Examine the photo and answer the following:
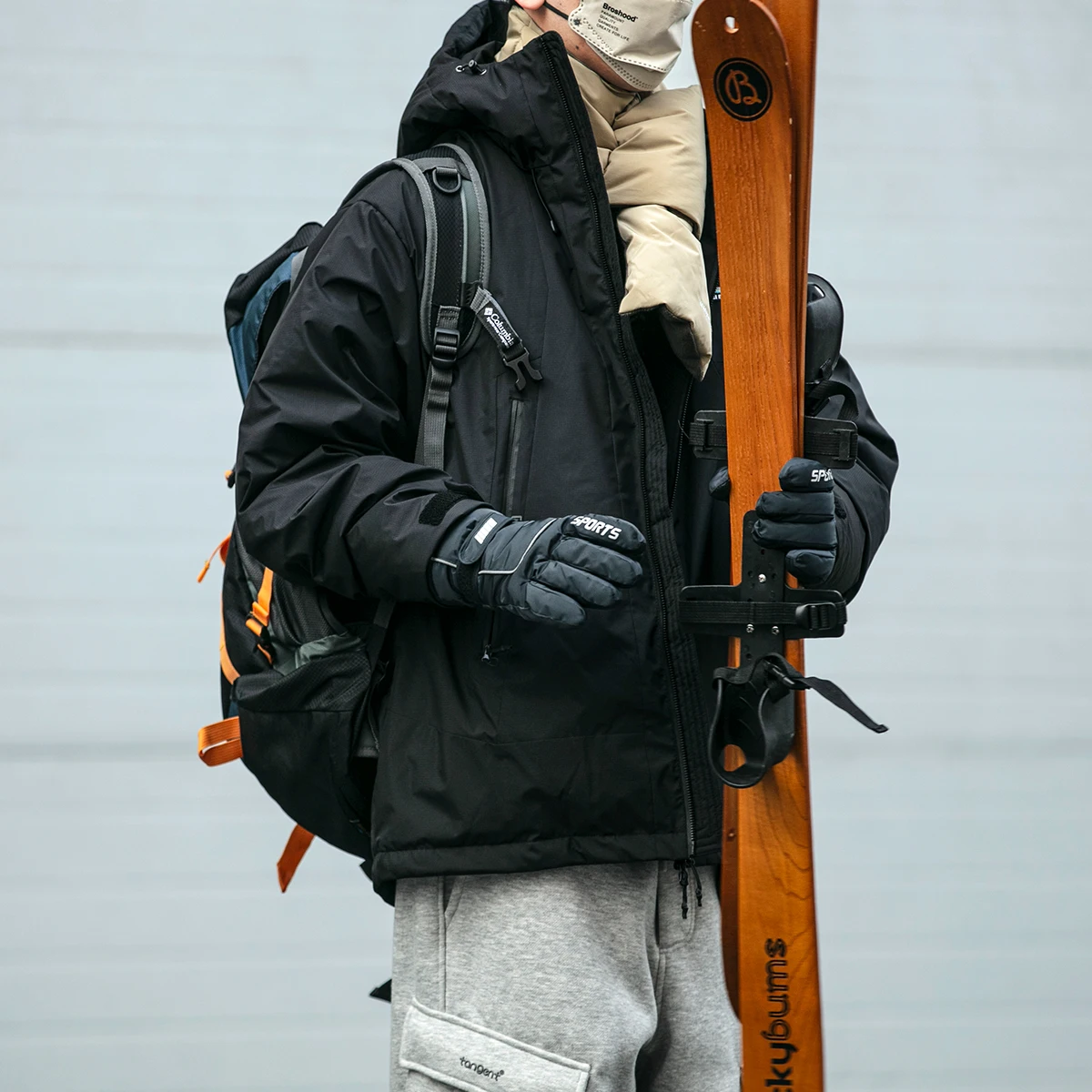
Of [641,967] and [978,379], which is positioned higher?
[978,379]

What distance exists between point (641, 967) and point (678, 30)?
1.18 m

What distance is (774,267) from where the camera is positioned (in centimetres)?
161

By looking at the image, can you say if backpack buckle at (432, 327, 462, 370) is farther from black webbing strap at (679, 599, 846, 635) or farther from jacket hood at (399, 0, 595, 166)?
black webbing strap at (679, 599, 846, 635)

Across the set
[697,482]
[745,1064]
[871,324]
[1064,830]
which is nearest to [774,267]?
[697,482]

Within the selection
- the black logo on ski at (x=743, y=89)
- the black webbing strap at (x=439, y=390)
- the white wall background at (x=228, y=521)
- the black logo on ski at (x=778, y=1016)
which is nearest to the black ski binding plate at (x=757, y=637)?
the black logo on ski at (x=778, y=1016)

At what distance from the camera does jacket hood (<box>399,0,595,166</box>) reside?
1.72 meters

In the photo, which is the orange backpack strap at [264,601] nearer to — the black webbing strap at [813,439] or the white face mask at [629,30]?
the black webbing strap at [813,439]

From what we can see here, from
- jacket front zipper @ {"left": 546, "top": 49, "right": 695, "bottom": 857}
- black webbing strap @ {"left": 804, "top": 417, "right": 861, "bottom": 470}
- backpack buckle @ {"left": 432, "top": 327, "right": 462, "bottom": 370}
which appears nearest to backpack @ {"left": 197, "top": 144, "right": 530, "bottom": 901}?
backpack buckle @ {"left": 432, "top": 327, "right": 462, "bottom": 370}

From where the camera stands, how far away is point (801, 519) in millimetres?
1564

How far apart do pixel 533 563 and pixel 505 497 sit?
7.0 inches

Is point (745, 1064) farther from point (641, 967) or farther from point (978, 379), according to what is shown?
point (978, 379)

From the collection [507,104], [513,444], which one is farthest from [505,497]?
[507,104]

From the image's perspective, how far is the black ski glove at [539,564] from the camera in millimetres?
1482

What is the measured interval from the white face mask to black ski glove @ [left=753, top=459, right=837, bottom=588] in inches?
23.0
